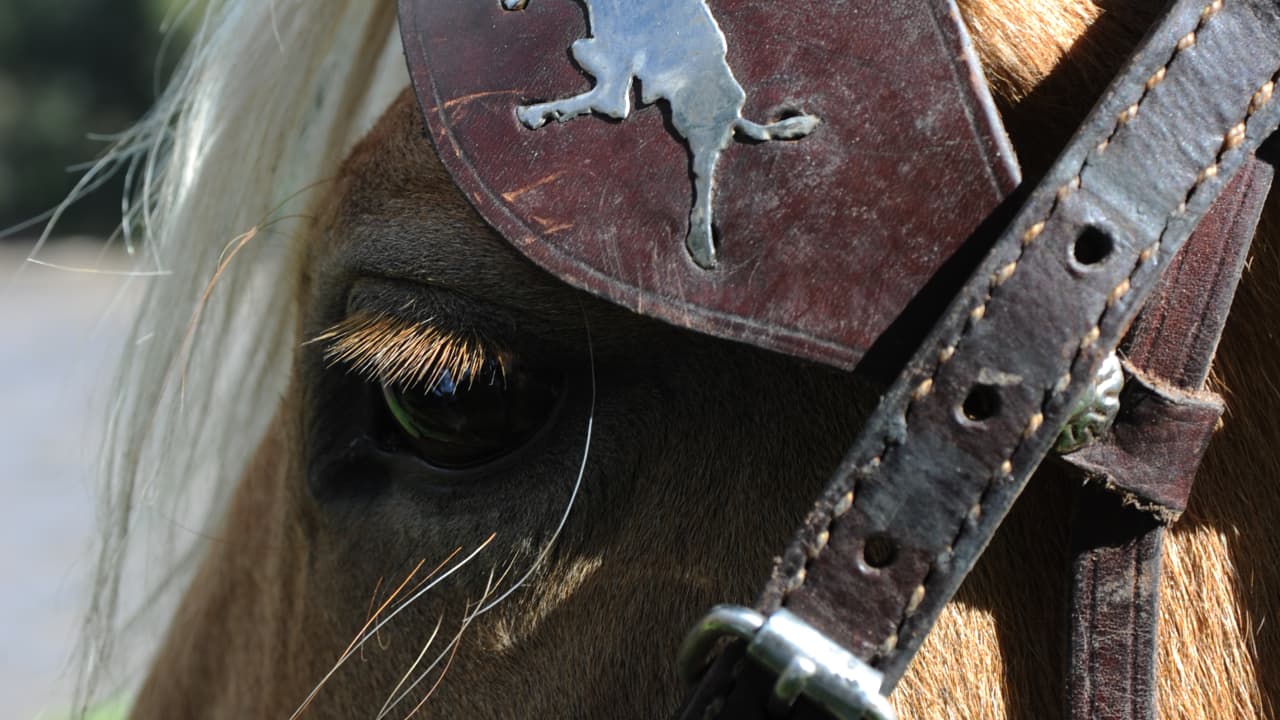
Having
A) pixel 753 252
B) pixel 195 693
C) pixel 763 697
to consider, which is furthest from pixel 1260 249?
pixel 195 693

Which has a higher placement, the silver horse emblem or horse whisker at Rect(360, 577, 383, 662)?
the silver horse emblem

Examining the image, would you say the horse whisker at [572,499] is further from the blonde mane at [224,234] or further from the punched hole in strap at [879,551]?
the blonde mane at [224,234]

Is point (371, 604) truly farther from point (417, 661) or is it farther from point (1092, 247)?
point (1092, 247)

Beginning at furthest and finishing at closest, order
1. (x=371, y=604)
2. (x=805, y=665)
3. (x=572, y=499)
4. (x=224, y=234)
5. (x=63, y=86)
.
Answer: (x=63, y=86), (x=224, y=234), (x=371, y=604), (x=572, y=499), (x=805, y=665)

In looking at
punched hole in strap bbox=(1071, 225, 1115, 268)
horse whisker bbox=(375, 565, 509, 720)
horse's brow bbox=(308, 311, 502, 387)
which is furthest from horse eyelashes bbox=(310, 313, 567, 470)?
punched hole in strap bbox=(1071, 225, 1115, 268)

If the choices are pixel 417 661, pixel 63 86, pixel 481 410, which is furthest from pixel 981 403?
pixel 63 86

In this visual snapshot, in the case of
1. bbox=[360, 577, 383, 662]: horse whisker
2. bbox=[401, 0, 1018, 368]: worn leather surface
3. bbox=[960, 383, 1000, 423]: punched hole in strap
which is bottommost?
bbox=[360, 577, 383, 662]: horse whisker

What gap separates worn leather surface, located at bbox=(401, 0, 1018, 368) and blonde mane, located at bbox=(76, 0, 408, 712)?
0.42m

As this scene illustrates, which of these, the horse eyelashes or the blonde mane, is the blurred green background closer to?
the blonde mane

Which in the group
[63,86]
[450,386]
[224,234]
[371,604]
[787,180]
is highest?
[787,180]

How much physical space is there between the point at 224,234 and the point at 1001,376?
102cm

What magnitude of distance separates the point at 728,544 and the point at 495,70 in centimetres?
44

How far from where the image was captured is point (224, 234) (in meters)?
1.42

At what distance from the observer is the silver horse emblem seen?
0.84 meters
